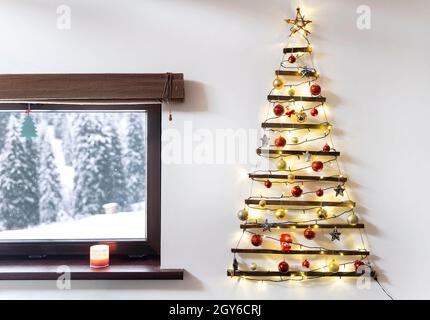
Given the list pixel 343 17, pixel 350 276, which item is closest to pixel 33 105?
pixel 343 17

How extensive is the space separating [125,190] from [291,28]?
1.08 meters

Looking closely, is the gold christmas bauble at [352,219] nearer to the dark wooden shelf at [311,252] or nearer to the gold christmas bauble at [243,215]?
the dark wooden shelf at [311,252]

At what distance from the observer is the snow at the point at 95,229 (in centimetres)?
215

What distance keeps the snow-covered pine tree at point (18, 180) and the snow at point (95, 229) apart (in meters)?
0.05

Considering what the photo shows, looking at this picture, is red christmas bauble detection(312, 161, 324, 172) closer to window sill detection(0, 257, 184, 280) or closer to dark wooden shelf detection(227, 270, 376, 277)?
dark wooden shelf detection(227, 270, 376, 277)

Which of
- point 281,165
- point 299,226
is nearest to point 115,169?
point 281,165

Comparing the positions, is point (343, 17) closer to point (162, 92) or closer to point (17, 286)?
point (162, 92)

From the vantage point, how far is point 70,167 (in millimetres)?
2150

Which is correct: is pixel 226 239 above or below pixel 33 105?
A: below

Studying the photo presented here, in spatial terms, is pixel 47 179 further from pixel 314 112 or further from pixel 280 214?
pixel 314 112

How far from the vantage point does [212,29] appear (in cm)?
204

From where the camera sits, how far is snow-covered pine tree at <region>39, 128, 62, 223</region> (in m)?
2.14

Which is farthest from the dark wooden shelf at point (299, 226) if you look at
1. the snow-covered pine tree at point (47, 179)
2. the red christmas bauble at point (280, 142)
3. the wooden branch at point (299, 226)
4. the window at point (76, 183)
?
the snow-covered pine tree at point (47, 179)

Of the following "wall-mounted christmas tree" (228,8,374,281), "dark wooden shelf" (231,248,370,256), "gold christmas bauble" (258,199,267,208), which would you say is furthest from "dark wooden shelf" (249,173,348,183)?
"dark wooden shelf" (231,248,370,256)
